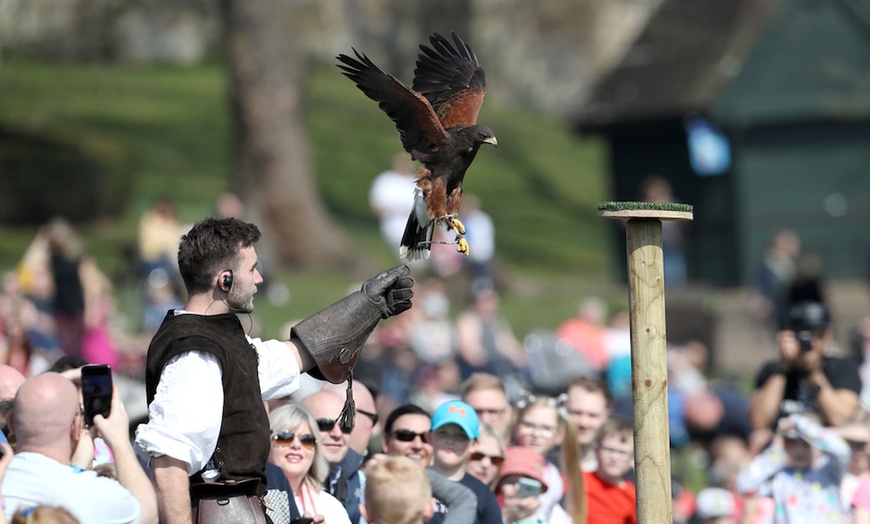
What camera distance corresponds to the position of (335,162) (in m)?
31.0

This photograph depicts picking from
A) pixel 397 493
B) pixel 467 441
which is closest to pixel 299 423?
pixel 397 493

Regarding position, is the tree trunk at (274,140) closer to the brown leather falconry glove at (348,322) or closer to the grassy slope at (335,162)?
the grassy slope at (335,162)

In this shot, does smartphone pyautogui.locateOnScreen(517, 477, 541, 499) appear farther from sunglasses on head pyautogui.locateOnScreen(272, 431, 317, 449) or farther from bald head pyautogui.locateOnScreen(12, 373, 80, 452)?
bald head pyautogui.locateOnScreen(12, 373, 80, 452)

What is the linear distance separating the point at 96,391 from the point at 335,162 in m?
26.9

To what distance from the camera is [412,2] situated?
4056 centimetres

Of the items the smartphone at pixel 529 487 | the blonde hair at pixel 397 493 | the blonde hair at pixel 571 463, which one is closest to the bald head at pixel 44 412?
the blonde hair at pixel 397 493

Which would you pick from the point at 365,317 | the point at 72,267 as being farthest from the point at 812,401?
the point at 72,267

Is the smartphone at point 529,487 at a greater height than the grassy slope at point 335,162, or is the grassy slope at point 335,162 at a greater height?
the grassy slope at point 335,162

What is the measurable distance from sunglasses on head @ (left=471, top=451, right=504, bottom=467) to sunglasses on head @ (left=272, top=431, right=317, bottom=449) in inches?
44.1

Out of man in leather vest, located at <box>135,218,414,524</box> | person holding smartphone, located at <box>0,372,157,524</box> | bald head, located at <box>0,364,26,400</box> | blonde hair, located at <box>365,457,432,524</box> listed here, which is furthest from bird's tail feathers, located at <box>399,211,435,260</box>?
person holding smartphone, located at <box>0,372,157,524</box>

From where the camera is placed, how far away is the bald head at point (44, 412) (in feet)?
13.5

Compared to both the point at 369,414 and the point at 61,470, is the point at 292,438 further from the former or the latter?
the point at 61,470

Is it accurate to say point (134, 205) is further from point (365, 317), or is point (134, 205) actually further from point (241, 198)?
point (365, 317)

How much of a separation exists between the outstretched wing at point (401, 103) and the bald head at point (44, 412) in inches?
77.5
